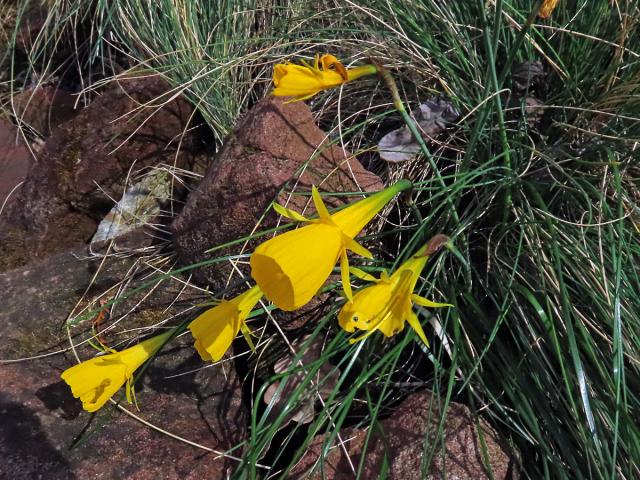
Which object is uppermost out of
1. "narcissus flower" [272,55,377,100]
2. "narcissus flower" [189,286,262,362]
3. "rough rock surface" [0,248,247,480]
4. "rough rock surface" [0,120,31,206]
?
"narcissus flower" [272,55,377,100]

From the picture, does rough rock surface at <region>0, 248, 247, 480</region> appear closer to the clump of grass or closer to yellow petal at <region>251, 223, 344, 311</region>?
the clump of grass

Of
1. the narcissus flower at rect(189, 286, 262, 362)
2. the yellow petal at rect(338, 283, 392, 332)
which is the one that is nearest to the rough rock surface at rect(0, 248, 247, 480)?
the narcissus flower at rect(189, 286, 262, 362)

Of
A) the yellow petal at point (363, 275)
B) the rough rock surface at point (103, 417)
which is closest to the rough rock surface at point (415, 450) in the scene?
the rough rock surface at point (103, 417)

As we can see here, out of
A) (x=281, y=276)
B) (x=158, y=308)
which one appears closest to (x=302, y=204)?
(x=158, y=308)

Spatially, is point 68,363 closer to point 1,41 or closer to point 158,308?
point 158,308

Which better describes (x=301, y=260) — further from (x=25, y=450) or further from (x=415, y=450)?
(x=25, y=450)

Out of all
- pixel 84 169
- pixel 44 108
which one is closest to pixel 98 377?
Result: pixel 84 169

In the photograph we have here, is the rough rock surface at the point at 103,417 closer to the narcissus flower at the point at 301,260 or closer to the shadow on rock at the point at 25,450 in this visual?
the shadow on rock at the point at 25,450
